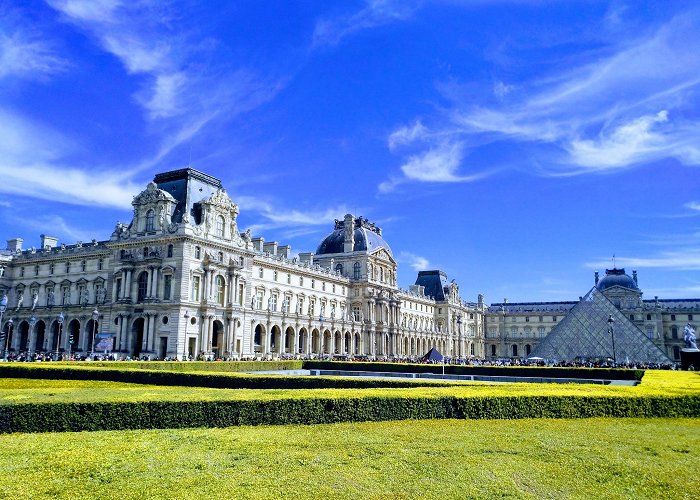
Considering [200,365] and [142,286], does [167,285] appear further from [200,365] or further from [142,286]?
[200,365]

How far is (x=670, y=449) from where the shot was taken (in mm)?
13656

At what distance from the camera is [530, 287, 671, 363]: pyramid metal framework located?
69.7 metres

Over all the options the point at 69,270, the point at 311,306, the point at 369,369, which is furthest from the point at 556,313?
the point at 69,270

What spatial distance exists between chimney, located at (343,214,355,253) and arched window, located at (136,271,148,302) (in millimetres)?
39788

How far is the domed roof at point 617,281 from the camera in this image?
4820 inches

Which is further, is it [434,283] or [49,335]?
[434,283]

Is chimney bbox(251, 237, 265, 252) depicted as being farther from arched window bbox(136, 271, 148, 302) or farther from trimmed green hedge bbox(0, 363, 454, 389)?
trimmed green hedge bbox(0, 363, 454, 389)

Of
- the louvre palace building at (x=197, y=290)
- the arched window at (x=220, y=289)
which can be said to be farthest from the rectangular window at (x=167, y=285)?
the arched window at (x=220, y=289)

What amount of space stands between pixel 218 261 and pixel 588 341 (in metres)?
48.7

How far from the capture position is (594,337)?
7325cm

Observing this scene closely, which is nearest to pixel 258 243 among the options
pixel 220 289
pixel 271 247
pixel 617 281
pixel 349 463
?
Answer: pixel 271 247

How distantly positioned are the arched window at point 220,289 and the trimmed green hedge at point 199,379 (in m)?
28.6

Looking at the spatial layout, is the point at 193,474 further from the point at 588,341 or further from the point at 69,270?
the point at 588,341

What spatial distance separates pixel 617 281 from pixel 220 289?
316 ft
